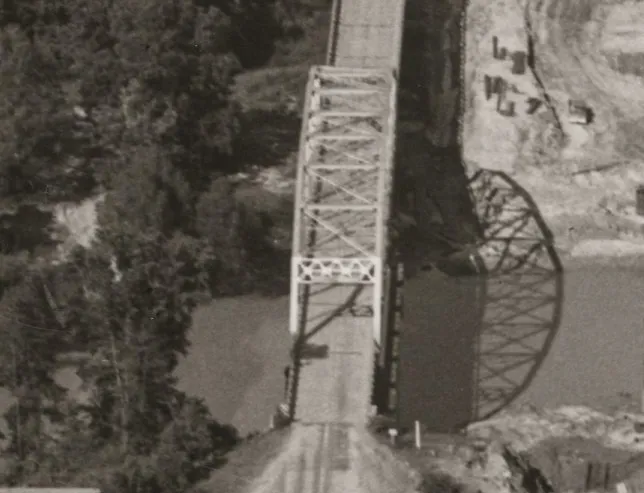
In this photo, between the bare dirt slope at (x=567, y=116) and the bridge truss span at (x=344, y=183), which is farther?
the bare dirt slope at (x=567, y=116)

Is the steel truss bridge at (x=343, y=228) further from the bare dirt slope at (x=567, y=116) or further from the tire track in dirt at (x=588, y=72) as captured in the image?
the tire track in dirt at (x=588, y=72)

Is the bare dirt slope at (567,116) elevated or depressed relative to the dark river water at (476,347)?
elevated

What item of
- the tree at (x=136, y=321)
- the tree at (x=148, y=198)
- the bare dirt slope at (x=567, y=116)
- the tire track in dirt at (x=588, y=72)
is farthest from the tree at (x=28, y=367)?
the tire track in dirt at (x=588, y=72)

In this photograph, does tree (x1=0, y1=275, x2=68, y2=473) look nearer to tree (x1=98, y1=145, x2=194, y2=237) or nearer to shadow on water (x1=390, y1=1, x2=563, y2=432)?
tree (x1=98, y1=145, x2=194, y2=237)

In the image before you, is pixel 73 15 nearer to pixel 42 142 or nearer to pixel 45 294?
pixel 42 142

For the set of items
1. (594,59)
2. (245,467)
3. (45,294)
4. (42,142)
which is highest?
(594,59)

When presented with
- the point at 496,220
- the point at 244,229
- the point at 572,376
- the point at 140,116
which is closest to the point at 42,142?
the point at 140,116
